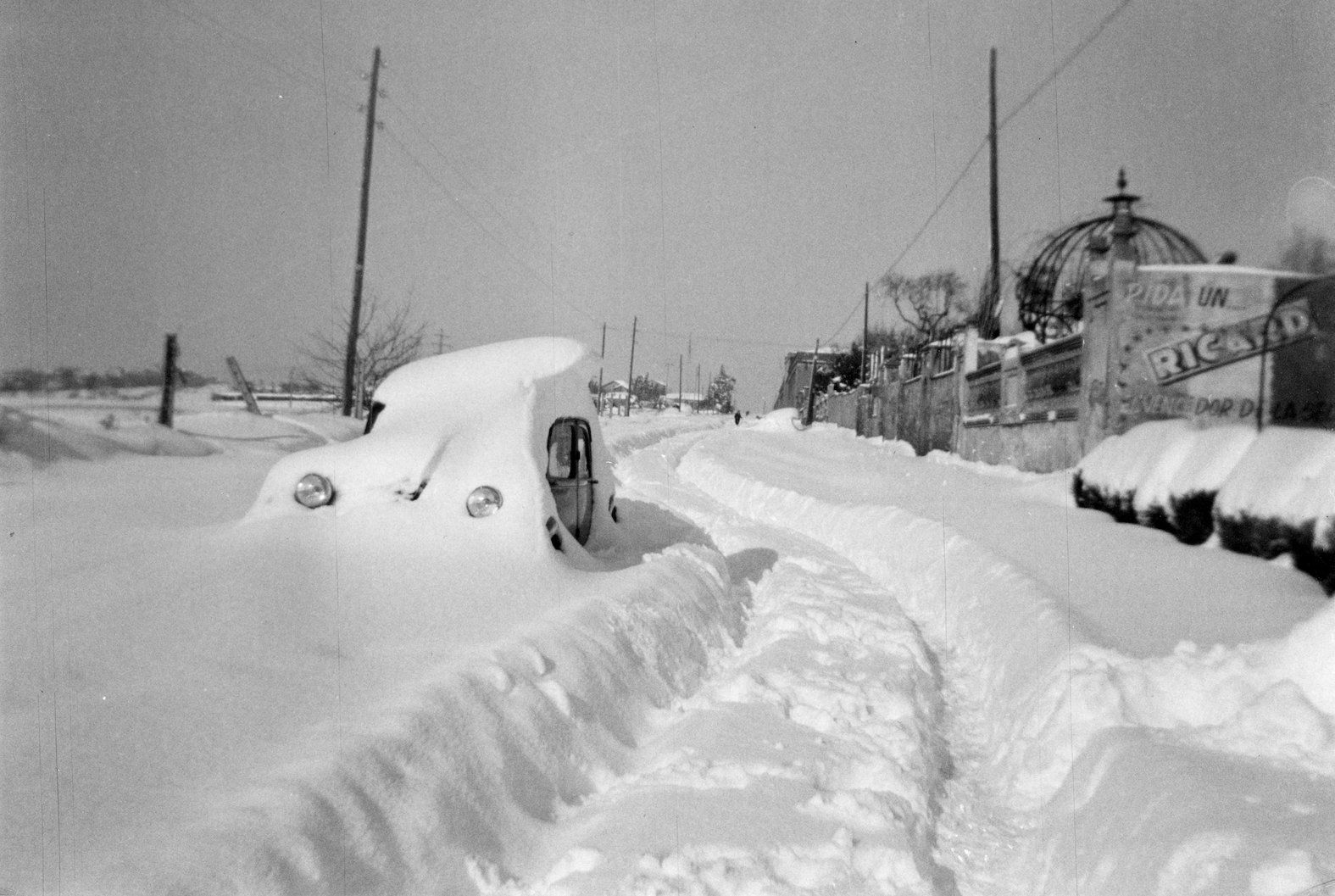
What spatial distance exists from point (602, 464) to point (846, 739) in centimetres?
437

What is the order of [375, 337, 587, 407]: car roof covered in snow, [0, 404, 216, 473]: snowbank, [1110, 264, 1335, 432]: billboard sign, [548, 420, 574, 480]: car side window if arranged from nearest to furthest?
[0, 404, 216, 473]: snowbank < [375, 337, 587, 407]: car roof covered in snow < [548, 420, 574, 480]: car side window < [1110, 264, 1335, 432]: billboard sign

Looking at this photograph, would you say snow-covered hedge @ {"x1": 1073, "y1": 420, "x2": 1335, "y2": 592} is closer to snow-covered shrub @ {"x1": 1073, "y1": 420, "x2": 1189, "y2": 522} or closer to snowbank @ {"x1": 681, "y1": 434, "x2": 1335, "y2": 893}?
snow-covered shrub @ {"x1": 1073, "y1": 420, "x2": 1189, "y2": 522}

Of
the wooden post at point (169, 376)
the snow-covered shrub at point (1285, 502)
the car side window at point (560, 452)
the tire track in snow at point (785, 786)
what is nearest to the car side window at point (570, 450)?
the car side window at point (560, 452)

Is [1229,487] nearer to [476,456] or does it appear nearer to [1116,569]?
[1116,569]

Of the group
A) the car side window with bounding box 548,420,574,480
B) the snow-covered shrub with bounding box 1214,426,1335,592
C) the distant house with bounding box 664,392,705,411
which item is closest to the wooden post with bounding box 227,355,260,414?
the car side window with bounding box 548,420,574,480

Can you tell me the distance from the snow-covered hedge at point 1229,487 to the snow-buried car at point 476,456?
5067mm

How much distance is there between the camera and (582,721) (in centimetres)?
407

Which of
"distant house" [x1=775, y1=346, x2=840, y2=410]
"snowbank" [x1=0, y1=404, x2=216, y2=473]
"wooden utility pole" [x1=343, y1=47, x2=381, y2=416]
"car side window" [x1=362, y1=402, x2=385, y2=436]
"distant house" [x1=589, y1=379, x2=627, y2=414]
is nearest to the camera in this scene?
"snowbank" [x1=0, y1=404, x2=216, y2=473]

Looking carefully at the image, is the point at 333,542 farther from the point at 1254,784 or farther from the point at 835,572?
the point at 835,572

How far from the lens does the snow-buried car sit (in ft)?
18.8

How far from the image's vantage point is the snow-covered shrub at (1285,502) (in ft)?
18.6

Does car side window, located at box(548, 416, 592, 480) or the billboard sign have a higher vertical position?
the billboard sign

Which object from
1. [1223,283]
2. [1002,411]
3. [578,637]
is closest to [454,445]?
[578,637]

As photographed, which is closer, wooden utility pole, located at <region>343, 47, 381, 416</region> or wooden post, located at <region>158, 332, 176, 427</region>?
wooden post, located at <region>158, 332, 176, 427</region>
